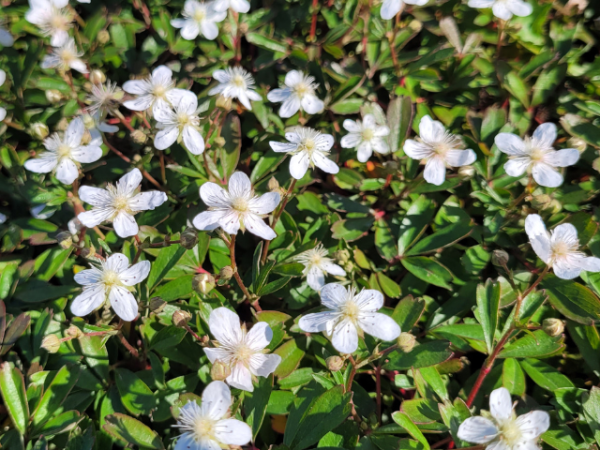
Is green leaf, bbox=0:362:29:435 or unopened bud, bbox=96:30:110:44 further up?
unopened bud, bbox=96:30:110:44

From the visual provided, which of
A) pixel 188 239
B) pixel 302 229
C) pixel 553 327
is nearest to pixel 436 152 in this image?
pixel 302 229

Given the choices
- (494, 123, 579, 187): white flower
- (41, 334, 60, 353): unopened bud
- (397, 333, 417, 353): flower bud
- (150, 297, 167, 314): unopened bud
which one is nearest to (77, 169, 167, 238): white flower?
(150, 297, 167, 314): unopened bud

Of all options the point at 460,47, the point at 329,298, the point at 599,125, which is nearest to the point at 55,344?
the point at 329,298

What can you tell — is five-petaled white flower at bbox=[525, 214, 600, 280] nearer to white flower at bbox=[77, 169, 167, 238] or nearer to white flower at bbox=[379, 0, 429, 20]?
white flower at bbox=[379, 0, 429, 20]

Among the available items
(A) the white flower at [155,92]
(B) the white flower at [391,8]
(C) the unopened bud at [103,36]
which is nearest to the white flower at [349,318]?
(A) the white flower at [155,92]

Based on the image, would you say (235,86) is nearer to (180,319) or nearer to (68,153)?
(68,153)

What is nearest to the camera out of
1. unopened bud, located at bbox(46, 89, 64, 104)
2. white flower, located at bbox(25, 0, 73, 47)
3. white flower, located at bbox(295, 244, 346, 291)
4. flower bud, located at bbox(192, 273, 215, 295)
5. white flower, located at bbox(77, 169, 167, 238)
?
flower bud, located at bbox(192, 273, 215, 295)
